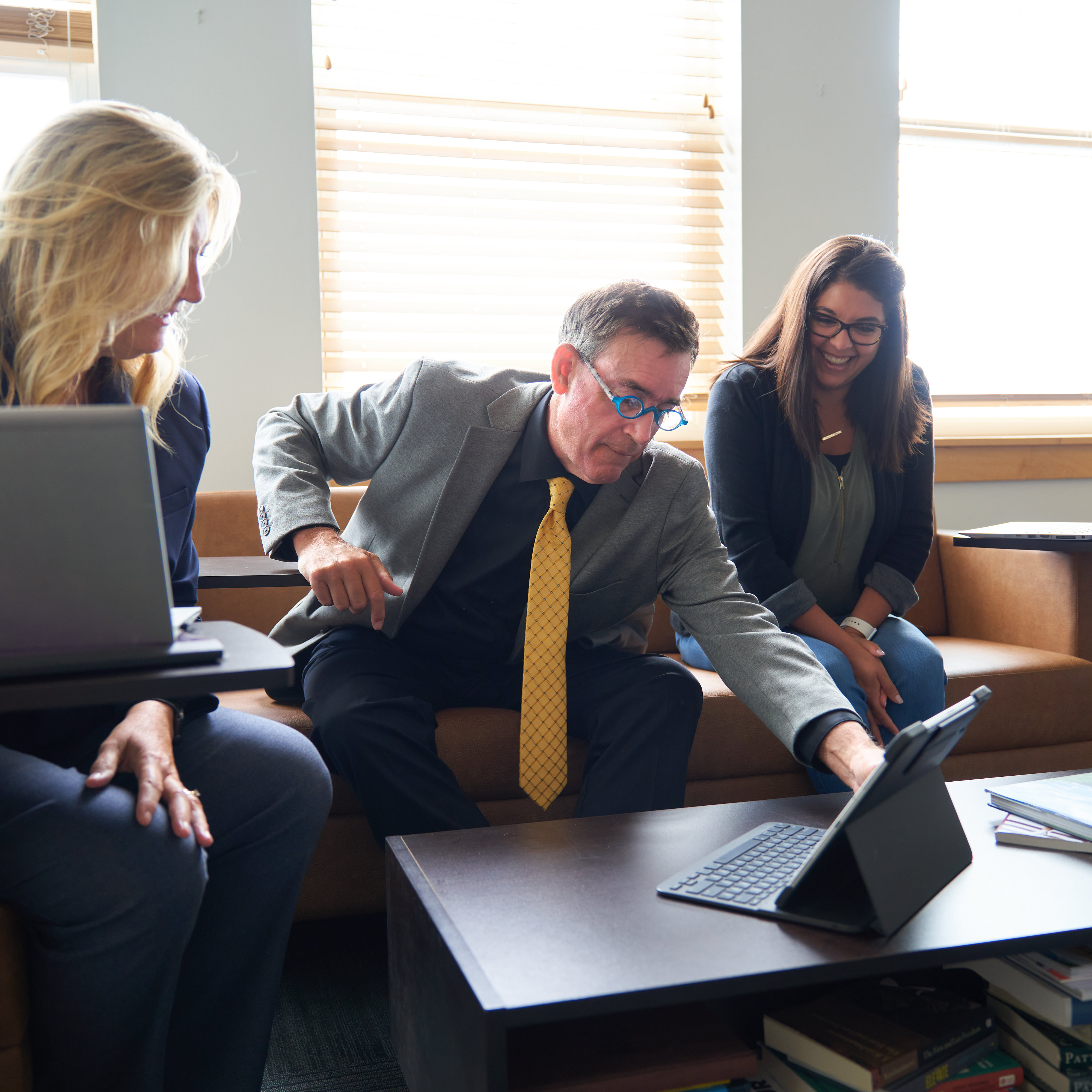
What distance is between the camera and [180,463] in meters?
1.30

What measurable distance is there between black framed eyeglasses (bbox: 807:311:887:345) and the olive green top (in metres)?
0.23

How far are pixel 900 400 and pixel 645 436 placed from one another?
2.59 ft

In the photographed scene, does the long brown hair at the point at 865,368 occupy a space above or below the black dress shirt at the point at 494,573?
above

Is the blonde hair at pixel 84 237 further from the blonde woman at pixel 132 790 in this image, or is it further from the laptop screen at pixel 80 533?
the laptop screen at pixel 80 533

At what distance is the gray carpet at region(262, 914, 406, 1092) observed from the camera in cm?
129

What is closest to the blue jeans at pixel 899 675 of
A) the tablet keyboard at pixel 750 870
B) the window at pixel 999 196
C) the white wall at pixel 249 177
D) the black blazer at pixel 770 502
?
the black blazer at pixel 770 502

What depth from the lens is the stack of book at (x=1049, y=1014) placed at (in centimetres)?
94

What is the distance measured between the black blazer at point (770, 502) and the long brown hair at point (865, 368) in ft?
0.11

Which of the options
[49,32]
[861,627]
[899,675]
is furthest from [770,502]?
[49,32]

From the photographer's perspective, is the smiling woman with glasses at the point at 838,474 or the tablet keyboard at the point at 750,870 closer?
the tablet keyboard at the point at 750,870

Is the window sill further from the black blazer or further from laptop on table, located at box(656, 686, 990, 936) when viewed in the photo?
laptop on table, located at box(656, 686, 990, 936)

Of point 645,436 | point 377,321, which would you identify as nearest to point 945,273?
point 377,321

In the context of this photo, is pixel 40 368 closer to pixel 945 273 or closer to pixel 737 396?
pixel 737 396

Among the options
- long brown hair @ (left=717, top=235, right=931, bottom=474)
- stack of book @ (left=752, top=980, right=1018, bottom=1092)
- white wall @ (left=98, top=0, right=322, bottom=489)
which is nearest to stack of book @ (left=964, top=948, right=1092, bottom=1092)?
stack of book @ (left=752, top=980, right=1018, bottom=1092)
